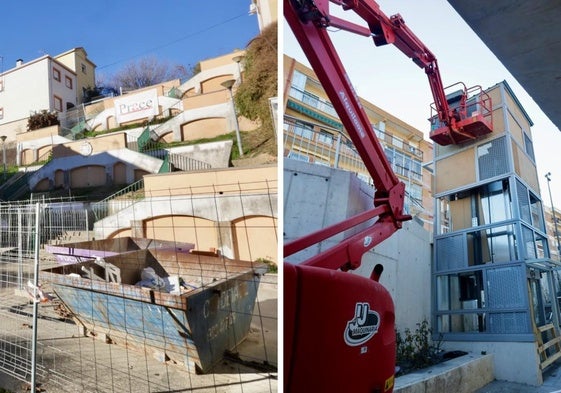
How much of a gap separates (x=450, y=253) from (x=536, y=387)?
0.47m

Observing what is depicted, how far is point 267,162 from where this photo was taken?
116 centimetres

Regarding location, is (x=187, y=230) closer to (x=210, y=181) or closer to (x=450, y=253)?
(x=210, y=181)

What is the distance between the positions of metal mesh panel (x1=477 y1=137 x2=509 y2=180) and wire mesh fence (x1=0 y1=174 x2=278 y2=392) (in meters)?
0.92

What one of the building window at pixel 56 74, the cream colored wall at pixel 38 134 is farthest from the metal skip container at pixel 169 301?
the building window at pixel 56 74

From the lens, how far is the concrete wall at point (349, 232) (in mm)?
1034

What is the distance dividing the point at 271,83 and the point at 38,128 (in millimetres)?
1385

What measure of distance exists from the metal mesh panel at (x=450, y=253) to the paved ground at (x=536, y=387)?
361 mm

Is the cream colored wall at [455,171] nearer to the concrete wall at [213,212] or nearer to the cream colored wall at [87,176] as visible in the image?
the concrete wall at [213,212]

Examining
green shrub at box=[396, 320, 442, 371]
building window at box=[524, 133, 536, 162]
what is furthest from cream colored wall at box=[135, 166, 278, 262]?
building window at box=[524, 133, 536, 162]

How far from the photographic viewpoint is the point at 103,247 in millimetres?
1765

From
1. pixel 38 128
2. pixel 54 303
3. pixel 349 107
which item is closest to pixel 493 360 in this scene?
pixel 349 107

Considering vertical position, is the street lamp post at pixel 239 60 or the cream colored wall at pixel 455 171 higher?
the street lamp post at pixel 239 60

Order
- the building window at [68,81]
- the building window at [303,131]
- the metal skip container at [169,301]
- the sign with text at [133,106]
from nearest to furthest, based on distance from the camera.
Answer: the building window at [303,131], the metal skip container at [169,301], the sign with text at [133,106], the building window at [68,81]

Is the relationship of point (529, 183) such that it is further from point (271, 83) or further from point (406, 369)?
point (271, 83)
